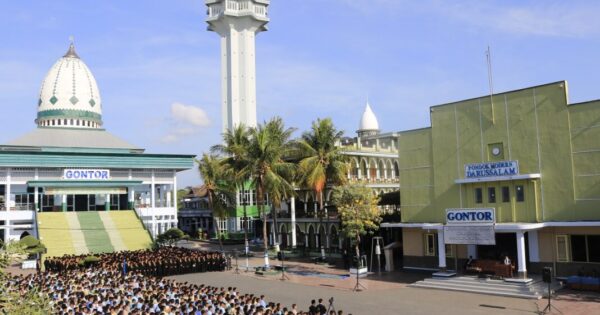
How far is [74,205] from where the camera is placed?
167 feet

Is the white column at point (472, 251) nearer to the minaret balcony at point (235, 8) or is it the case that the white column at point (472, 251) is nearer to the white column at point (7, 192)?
the white column at point (7, 192)

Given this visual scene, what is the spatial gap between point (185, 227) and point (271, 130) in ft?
140

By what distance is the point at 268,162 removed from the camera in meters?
36.6

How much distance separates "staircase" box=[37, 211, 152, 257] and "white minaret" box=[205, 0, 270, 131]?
2543cm

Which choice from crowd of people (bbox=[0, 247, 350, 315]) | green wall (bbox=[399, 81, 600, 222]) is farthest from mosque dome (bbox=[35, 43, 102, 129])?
green wall (bbox=[399, 81, 600, 222])

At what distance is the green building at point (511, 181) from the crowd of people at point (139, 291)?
10.5 metres

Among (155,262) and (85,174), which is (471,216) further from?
(85,174)

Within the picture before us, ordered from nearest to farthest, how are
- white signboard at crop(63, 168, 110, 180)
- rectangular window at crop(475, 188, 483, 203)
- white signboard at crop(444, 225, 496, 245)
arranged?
1. white signboard at crop(444, 225, 496, 245)
2. rectangular window at crop(475, 188, 483, 203)
3. white signboard at crop(63, 168, 110, 180)

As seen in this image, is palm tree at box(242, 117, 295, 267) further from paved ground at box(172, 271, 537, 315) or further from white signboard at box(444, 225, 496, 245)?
white signboard at box(444, 225, 496, 245)

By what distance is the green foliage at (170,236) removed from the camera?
4125 centimetres

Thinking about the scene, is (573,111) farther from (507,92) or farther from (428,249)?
(428,249)

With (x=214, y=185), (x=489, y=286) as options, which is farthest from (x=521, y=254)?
(x=214, y=185)

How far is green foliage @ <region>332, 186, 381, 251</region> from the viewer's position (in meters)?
30.8

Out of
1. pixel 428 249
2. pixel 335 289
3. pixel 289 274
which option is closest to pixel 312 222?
pixel 289 274
